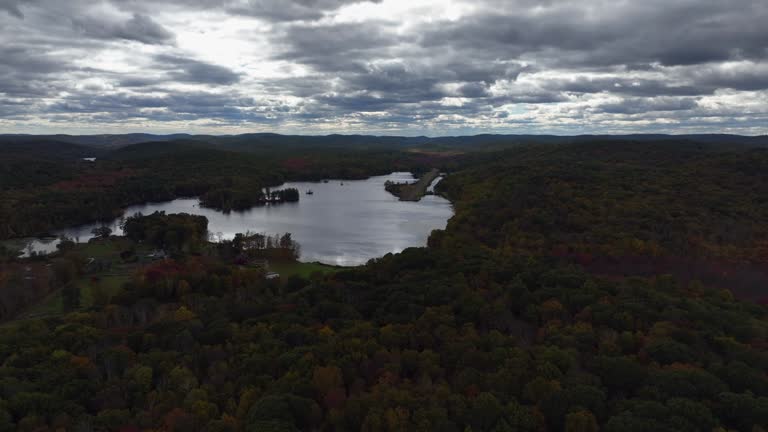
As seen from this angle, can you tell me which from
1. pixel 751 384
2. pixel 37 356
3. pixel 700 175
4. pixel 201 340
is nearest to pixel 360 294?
pixel 201 340

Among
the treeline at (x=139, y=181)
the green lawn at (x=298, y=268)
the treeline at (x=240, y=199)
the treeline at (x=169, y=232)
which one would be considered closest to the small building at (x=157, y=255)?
the treeline at (x=169, y=232)

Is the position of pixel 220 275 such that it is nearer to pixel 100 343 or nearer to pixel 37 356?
pixel 100 343

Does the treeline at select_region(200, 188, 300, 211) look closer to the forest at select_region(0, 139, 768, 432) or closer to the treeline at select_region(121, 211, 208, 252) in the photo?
the treeline at select_region(121, 211, 208, 252)

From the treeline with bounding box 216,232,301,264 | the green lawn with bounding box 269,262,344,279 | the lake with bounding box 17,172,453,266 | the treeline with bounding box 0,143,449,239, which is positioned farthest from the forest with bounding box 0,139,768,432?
the treeline with bounding box 0,143,449,239

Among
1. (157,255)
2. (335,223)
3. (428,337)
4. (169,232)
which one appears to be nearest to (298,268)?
(157,255)

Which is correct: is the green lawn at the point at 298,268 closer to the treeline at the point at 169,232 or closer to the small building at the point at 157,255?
the treeline at the point at 169,232

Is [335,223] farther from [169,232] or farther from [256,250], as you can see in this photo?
[169,232]
